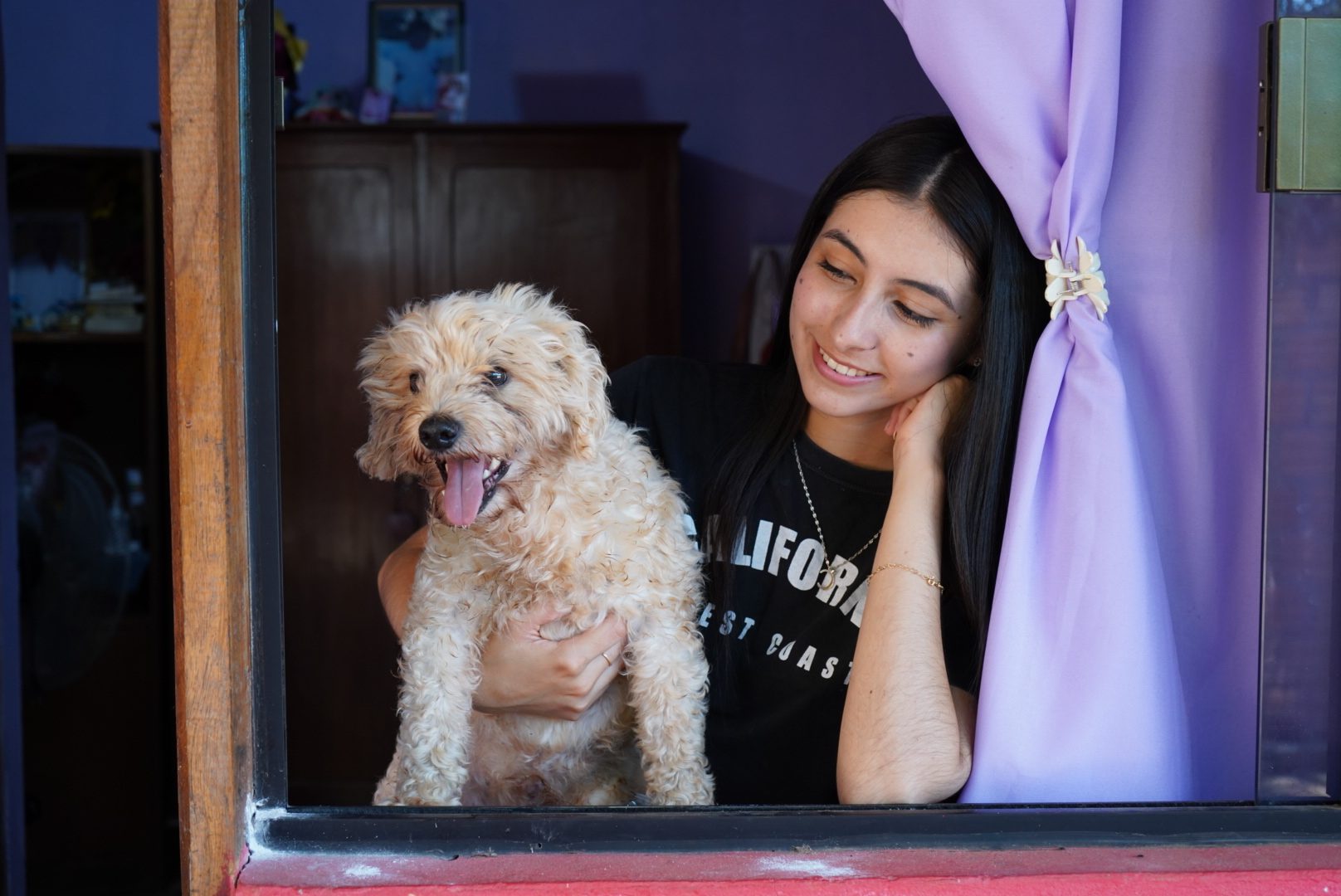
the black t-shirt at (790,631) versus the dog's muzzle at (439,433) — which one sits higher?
the dog's muzzle at (439,433)

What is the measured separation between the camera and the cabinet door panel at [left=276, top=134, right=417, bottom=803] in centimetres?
384

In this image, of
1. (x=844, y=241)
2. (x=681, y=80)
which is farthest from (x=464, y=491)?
(x=681, y=80)

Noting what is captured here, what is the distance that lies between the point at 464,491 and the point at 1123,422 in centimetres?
84

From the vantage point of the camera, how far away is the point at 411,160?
3.84 meters

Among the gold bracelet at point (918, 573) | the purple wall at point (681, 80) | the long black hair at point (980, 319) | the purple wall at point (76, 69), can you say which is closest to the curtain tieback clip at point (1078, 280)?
the long black hair at point (980, 319)

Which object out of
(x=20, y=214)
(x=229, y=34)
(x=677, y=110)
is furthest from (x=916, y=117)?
(x=20, y=214)

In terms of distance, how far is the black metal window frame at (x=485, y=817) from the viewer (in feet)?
3.49

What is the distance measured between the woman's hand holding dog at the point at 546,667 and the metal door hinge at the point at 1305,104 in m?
0.99

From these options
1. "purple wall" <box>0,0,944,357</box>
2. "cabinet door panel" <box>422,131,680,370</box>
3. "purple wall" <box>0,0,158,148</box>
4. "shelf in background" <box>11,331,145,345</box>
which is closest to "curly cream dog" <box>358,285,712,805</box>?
"cabinet door panel" <box>422,131,680,370</box>

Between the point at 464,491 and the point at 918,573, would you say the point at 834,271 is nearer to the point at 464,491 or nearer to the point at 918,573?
the point at 918,573

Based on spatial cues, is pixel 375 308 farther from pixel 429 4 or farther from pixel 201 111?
pixel 201 111

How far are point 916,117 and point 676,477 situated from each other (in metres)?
0.68

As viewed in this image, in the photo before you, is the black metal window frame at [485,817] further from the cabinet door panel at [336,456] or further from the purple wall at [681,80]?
the purple wall at [681,80]

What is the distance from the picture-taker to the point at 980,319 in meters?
1.57
